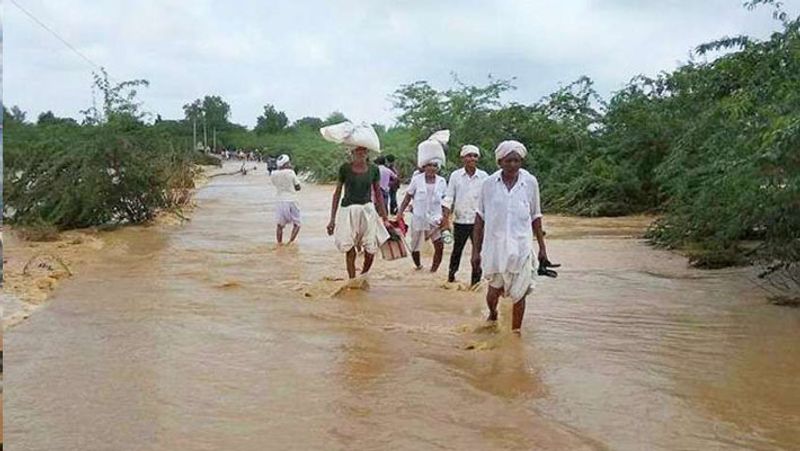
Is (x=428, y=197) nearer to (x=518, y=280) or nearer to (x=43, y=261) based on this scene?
(x=518, y=280)

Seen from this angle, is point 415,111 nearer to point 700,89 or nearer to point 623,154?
point 623,154

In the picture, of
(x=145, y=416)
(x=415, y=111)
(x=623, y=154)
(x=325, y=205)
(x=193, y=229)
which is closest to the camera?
(x=145, y=416)

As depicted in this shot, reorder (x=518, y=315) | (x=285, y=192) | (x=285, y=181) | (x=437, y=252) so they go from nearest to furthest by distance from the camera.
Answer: (x=518, y=315), (x=437, y=252), (x=285, y=181), (x=285, y=192)

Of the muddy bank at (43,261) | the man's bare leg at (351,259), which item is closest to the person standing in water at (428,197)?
the man's bare leg at (351,259)

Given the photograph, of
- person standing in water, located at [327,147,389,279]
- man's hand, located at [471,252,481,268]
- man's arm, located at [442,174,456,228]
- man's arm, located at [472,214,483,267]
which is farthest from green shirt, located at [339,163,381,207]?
man's arm, located at [472,214,483,267]

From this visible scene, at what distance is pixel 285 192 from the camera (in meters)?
13.6

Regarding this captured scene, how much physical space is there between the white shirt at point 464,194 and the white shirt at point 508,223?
2.44 m

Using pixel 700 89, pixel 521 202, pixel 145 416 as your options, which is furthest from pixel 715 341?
pixel 700 89

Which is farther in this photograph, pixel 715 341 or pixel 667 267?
pixel 667 267

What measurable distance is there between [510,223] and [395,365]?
136 centimetres

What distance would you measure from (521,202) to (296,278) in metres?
4.52

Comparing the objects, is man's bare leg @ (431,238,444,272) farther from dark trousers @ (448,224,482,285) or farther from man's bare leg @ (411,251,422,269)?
dark trousers @ (448,224,482,285)

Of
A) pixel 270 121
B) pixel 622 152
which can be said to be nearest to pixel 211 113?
pixel 270 121

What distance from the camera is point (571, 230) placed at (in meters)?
18.3
